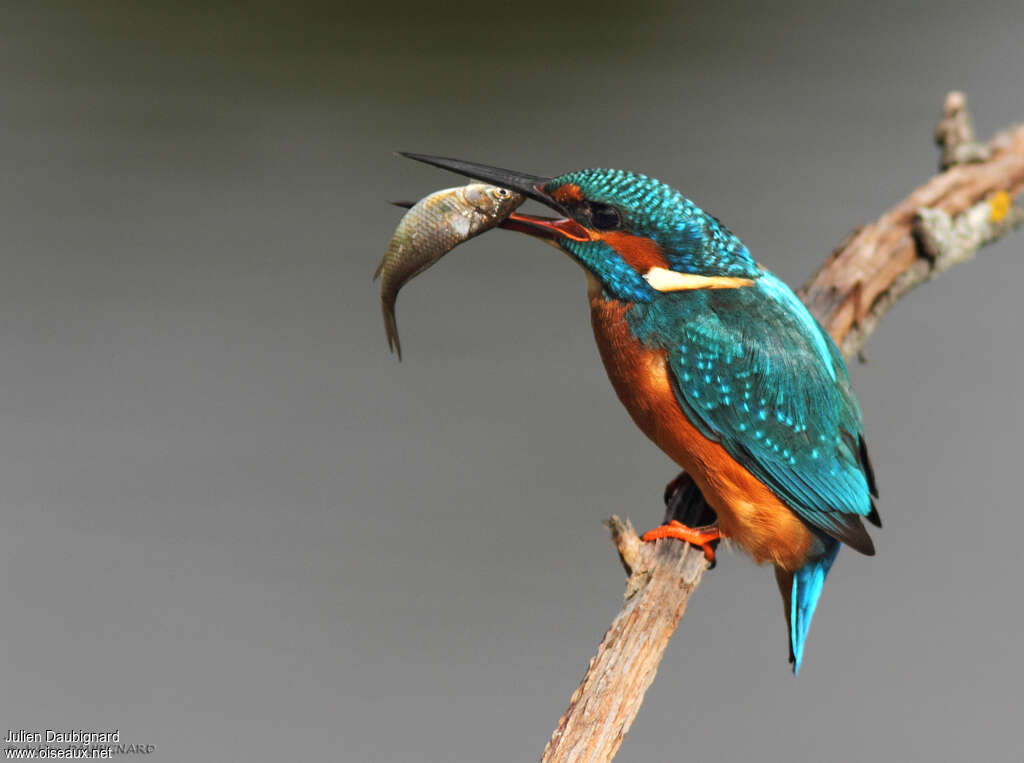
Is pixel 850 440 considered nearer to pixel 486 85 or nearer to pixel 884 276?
pixel 884 276

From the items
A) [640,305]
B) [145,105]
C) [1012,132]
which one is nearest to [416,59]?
[145,105]

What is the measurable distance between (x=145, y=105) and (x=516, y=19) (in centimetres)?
140

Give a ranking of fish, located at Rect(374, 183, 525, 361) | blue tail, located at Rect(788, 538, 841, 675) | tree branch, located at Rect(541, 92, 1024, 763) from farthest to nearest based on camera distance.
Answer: blue tail, located at Rect(788, 538, 841, 675) → fish, located at Rect(374, 183, 525, 361) → tree branch, located at Rect(541, 92, 1024, 763)

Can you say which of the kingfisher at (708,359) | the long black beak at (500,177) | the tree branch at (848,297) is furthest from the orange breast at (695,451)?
the long black beak at (500,177)

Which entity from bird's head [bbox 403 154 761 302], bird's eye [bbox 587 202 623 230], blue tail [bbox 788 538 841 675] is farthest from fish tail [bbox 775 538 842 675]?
bird's eye [bbox 587 202 623 230]

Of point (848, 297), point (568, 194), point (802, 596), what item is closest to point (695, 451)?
point (802, 596)

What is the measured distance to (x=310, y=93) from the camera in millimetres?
4086

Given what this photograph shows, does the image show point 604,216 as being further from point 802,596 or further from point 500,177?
point 802,596

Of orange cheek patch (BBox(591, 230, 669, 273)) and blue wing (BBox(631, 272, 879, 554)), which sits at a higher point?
orange cheek patch (BBox(591, 230, 669, 273))

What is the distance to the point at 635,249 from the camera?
1.88m

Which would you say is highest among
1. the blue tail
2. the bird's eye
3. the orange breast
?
the bird's eye

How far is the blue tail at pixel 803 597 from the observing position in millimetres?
1967

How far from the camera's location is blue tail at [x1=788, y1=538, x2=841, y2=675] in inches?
77.4

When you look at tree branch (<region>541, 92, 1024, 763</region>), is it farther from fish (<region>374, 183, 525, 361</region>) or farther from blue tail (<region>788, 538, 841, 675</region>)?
fish (<region>374, 183, 525, 361</region>)
